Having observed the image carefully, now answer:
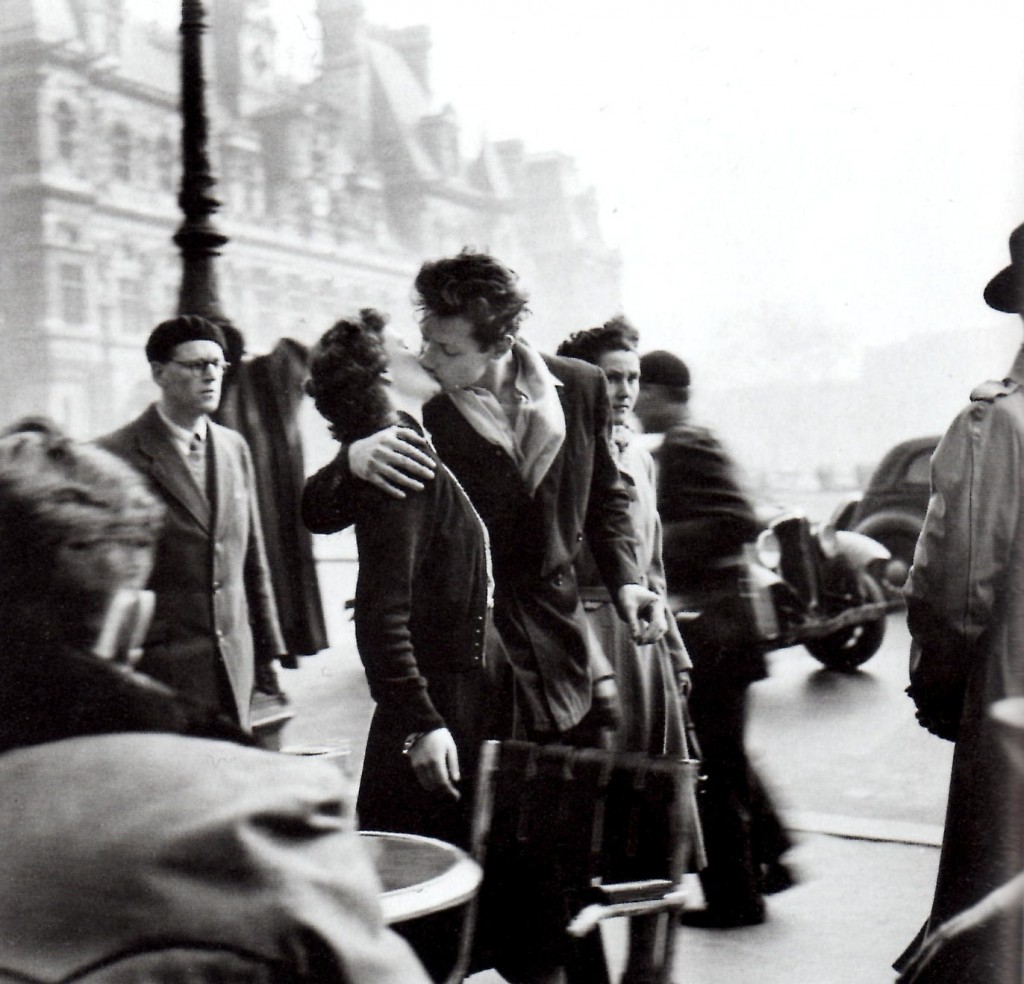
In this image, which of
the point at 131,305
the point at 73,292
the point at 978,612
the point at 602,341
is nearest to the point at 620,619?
the point at 602,341

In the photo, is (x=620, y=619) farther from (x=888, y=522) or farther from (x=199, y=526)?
(x=888, y=522)

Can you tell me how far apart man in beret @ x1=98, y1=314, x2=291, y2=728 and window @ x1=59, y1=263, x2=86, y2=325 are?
6.6 inches

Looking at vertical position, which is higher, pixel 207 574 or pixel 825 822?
pixel 207 574

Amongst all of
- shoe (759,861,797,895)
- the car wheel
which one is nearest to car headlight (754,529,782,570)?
the car wheel

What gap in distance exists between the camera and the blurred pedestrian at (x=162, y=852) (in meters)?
1.24

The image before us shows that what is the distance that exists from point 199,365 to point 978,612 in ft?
5.75

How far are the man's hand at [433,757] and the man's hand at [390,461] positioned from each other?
0.51 m

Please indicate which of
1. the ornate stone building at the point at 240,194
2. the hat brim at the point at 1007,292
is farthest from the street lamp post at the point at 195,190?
the hat brim at the point at 1007,292

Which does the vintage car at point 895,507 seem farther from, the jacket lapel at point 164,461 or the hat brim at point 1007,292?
the jacket lapel at point 164,461

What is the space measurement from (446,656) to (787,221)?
67.2 inches

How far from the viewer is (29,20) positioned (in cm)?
314

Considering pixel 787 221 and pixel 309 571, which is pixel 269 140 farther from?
pixel 787 221

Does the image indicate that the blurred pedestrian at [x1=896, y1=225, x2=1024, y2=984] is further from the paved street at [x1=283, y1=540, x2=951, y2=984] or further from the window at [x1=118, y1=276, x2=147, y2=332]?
the window at [x1=118, y1=276, x2=147, y2=332]

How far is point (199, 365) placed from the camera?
10.6ft
